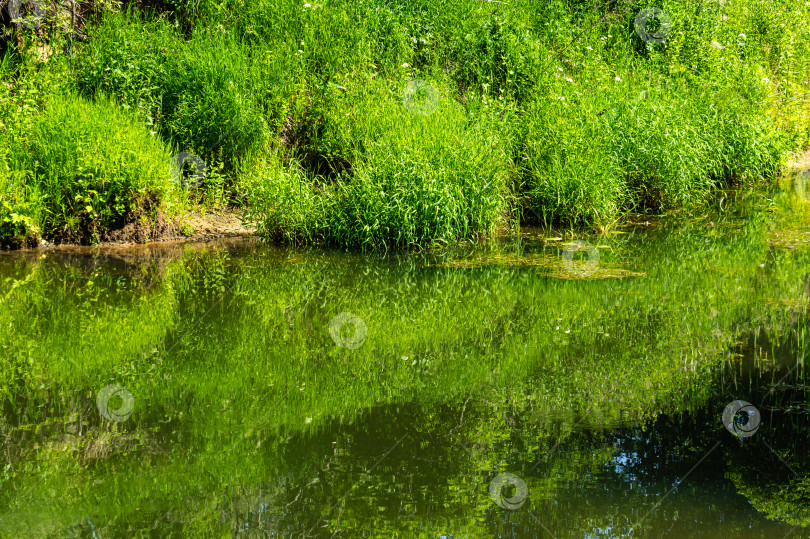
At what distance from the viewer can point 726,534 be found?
11.1 ft

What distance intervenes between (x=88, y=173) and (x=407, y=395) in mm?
5396

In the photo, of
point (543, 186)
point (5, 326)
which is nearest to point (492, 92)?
point (543, 186)

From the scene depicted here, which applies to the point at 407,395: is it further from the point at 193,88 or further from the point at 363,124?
the point at 193,88

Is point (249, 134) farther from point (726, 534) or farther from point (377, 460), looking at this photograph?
point (726, 534)

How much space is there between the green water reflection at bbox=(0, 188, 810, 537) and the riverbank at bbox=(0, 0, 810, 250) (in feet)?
3.24

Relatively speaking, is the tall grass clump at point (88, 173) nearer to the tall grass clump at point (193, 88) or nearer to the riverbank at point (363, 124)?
the riverbank at point (363, 124)

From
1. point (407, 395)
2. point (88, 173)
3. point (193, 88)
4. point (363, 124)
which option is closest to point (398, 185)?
point (363, 124)

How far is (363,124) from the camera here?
10.2 meters

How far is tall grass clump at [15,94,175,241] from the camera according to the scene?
8.84 meters

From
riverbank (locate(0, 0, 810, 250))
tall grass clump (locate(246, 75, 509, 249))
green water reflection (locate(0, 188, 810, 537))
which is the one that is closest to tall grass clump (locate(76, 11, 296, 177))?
riverbank (locate(0, 0, 810, 250))

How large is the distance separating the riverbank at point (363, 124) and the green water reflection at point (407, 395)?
3.24 ft

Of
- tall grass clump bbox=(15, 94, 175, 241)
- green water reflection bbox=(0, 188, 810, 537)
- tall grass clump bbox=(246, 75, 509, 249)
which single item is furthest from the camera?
tall grass clump bbox=(246, 75, 509, 249)

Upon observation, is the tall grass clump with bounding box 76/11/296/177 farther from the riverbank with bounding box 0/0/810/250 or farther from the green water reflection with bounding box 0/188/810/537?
the green water reflection with bounding box 0/188/810/537

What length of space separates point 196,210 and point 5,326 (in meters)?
3.86
